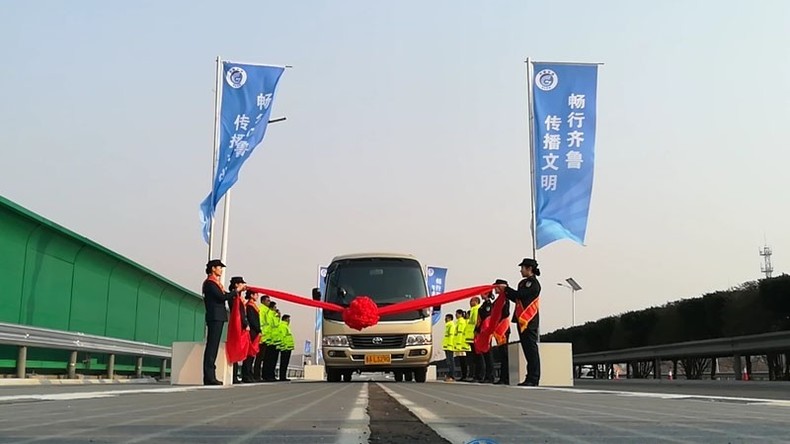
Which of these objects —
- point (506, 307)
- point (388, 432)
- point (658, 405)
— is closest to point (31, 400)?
point (388, 432)

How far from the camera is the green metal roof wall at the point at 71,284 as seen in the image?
12.8 m

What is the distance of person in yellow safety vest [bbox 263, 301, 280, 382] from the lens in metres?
20.1

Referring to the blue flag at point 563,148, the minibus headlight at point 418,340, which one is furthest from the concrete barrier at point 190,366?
the blue flag at point 563,148

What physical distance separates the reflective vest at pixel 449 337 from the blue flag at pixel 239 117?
8.14 metres

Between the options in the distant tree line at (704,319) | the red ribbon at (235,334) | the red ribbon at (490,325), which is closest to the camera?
the red ribbon at (235,334)

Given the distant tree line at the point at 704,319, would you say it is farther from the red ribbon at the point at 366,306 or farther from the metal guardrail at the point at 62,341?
the metal guardrail at the point at 62,341

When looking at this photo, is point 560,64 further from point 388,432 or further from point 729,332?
point 388,432

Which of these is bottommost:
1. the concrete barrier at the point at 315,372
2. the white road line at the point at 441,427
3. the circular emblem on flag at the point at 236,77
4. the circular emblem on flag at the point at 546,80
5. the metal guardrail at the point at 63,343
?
the concrete barrier at the point at 315,372

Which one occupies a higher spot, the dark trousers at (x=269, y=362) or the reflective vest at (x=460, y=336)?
the reflective vest at (x=460, y=336)

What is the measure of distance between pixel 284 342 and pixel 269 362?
1.44 m

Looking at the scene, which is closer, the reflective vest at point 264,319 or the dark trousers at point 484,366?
the dark trousers at point 484,366

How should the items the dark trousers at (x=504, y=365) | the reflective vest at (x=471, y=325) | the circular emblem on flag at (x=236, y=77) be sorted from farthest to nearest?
the reflective vest at (x=471, y=325) → the circular emblem on flag at (x=236, y=77) → the dark trousers at (x=504, y=365)

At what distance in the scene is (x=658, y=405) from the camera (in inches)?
246

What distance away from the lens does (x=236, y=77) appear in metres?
18.1
